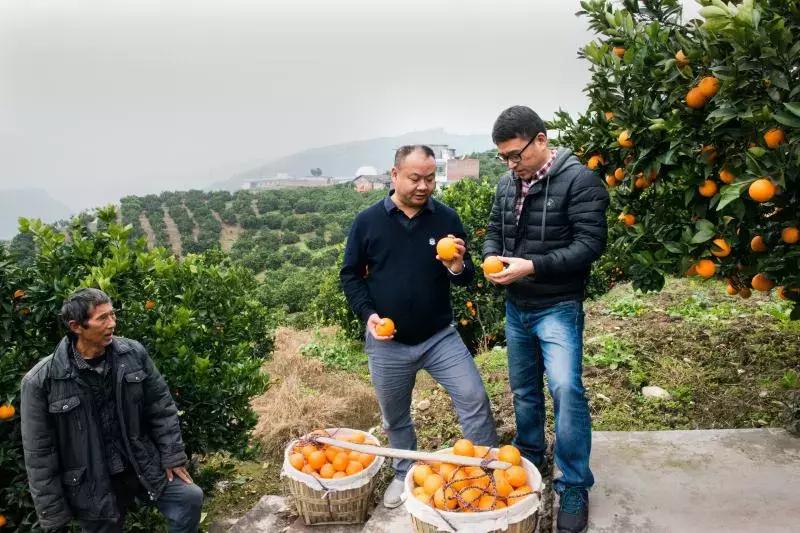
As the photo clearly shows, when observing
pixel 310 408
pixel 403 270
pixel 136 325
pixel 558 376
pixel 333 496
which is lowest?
pixel 310 408

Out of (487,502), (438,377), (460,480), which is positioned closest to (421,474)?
(460,480)

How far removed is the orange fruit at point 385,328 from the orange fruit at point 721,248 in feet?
5.48

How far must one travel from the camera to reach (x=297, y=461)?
Answer: 3.61 m

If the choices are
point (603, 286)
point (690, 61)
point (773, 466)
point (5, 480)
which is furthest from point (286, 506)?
point (603, 286)

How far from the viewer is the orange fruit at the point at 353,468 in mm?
3545

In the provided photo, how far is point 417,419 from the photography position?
5383 millimetres

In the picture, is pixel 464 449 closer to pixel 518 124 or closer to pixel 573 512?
pixel 573 512

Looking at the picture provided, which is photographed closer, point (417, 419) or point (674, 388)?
point (674, 388)

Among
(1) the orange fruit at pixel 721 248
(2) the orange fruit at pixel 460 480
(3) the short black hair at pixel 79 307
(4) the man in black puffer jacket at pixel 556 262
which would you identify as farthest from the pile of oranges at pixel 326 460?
(1) the orange fruit at pixel 721 248

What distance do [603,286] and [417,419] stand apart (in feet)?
25.6

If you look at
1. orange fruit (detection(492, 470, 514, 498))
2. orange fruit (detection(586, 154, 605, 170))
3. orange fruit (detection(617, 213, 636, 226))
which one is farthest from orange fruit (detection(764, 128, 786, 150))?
orange fruit (detection(492, 470, 514, 498))

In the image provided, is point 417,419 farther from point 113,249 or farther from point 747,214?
point 747,214

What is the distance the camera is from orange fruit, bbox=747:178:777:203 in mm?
2119

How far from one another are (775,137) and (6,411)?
412cm
